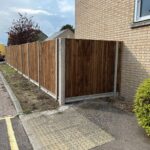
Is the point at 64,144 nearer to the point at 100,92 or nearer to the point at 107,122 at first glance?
the point at 107,122

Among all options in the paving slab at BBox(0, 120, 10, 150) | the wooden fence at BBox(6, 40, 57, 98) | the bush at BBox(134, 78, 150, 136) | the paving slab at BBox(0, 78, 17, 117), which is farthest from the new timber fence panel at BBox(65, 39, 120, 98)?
the bush at BBox(134, 78, 150, 136)

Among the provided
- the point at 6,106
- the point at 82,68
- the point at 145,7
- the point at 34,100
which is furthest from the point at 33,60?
the point at 145,7

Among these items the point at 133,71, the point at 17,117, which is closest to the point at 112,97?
the point at 133,71

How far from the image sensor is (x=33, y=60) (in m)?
10.5

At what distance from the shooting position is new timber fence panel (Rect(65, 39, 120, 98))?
6781mm

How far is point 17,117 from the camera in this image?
6105mm

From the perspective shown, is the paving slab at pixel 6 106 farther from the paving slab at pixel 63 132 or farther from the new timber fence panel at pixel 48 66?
the new timber fence panel at pixel 48 66

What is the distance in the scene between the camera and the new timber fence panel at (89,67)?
678 cm

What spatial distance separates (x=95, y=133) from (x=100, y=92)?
8.78 feet

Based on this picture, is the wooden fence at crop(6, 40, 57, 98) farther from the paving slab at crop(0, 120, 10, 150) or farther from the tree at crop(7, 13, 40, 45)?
the tree at crop(7, 13, 40, 45)

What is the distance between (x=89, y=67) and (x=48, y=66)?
162 centimetres

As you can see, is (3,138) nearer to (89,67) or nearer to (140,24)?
(89,67)

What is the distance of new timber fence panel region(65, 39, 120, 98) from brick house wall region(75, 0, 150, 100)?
45 centimetres

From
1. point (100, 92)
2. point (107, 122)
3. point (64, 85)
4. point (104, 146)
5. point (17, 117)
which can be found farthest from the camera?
point (100, 92)
